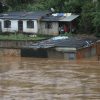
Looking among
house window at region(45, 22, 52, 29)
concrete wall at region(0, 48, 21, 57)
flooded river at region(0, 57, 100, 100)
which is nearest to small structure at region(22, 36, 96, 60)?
flooded river at region(0, 57, 100, 100)

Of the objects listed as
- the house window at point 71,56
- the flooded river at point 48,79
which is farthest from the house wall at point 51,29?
the house window at point 71,56

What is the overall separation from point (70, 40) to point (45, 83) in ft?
46.3

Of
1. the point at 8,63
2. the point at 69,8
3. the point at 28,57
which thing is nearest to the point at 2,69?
the point at 8,63

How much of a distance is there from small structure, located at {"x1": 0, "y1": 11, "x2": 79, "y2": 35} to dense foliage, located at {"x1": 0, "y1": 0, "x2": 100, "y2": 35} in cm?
118

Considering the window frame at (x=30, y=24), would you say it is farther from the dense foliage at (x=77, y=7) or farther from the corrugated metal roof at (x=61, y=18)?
the dense foliage at (x=77, y=7)

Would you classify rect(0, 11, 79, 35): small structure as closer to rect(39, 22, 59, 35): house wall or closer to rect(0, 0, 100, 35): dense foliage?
rect(39, 22, 59, 35): house wall

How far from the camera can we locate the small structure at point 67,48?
4381 centimetres

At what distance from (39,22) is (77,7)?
14.8 feet

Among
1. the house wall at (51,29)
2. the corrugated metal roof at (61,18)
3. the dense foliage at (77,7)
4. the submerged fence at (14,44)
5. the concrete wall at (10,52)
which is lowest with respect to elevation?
the concrete wall at (10,52)

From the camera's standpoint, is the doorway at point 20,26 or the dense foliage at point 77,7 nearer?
the dense foliage at point 77,7

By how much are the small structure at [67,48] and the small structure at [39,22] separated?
7.54 metres

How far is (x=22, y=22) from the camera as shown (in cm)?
5494

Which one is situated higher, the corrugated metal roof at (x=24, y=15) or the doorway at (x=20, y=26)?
the corrugated metal roof at (x=24, y=15)

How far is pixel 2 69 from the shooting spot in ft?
130
